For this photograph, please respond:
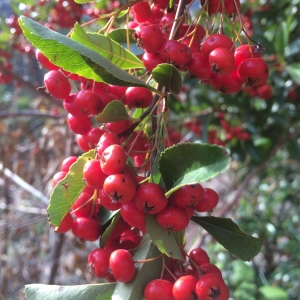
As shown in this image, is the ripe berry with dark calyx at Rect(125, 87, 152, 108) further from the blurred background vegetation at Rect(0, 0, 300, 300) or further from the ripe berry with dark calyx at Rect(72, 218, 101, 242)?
the blurred background vegetation at Rect(0, 0, 300, 300)

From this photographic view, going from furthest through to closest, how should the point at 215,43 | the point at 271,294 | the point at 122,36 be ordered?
the point at 271,294 → the point at 122,36 → the point at 215,43

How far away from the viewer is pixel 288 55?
61.8 inches

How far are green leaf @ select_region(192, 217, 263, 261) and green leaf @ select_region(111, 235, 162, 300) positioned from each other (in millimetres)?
117

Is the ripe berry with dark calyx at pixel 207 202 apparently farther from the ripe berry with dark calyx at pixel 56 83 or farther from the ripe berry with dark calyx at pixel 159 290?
the ripe berry with dark calyx at pixel 56 83

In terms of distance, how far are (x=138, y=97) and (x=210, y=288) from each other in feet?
1.26

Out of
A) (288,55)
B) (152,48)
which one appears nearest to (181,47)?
(152,48)

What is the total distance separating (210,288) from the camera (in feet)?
2.02

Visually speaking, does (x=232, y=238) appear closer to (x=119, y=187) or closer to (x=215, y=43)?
(x=119, y=187)

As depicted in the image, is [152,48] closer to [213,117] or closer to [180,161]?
[180,161]

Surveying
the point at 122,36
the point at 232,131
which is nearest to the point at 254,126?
the point at 232,131

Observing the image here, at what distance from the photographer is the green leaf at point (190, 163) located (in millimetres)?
534

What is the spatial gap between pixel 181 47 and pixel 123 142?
0.22 meters

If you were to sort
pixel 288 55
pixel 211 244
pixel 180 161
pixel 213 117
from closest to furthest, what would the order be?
pixel 180 161, pixel 288 55, pixel 213 117, pixel 211 244

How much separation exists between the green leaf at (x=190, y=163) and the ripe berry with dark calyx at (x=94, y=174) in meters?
0.12
